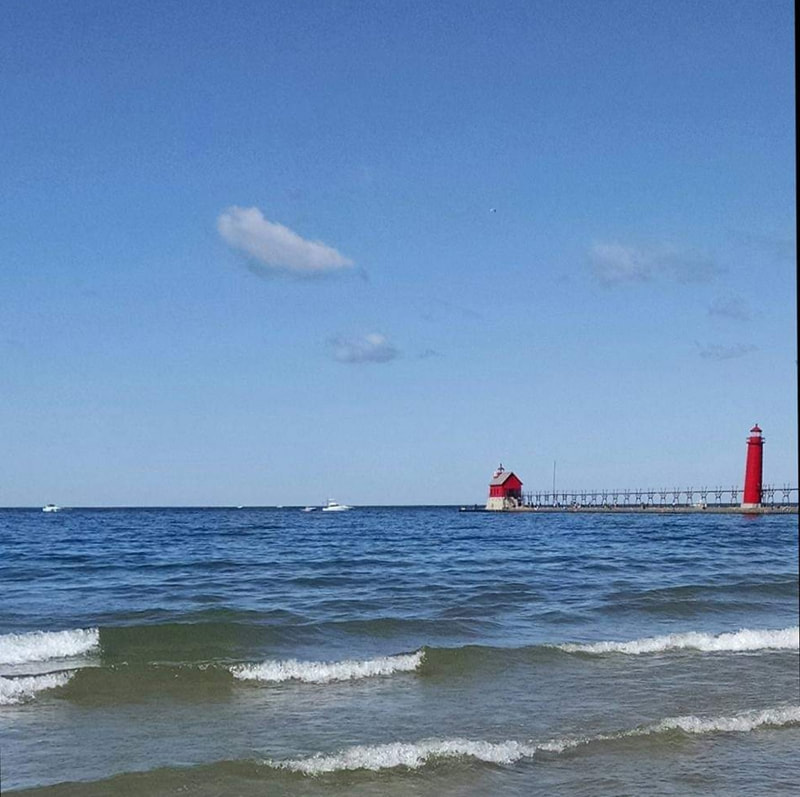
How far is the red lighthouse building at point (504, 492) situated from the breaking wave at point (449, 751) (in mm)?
100628

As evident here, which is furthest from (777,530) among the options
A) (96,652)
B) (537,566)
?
(96,652)

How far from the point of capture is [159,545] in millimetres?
39969

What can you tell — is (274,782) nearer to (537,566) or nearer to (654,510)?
(537,566)

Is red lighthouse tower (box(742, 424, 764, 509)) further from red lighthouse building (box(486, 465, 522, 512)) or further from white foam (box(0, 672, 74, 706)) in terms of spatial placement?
white foam (box(0, 672, 74, 706))

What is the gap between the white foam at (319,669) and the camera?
45.1ft

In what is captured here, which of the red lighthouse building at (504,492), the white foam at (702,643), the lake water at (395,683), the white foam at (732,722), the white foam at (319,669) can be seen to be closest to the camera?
the lake water at (395,683)

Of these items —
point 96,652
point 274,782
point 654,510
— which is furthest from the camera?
point 654,510

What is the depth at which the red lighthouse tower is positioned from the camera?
78938mm

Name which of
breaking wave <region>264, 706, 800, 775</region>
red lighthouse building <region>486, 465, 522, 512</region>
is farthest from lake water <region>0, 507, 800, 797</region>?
red lighthouse building <region>486, 465, 522, 512</region>

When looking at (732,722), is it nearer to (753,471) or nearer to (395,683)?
(395,683)

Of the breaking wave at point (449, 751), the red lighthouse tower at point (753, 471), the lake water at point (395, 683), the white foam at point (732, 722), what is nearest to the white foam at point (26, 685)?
the lake water at point (395, 683)

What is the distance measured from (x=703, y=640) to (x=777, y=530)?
43.7m

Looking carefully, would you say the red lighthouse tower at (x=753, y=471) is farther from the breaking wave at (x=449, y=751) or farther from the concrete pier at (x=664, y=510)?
the breaking wave at (x=449, y=751)

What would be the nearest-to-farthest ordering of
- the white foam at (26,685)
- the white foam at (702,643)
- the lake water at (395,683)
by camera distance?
the lake water at (395,683), the white foam at (26,685), the white foam at (702,643)
